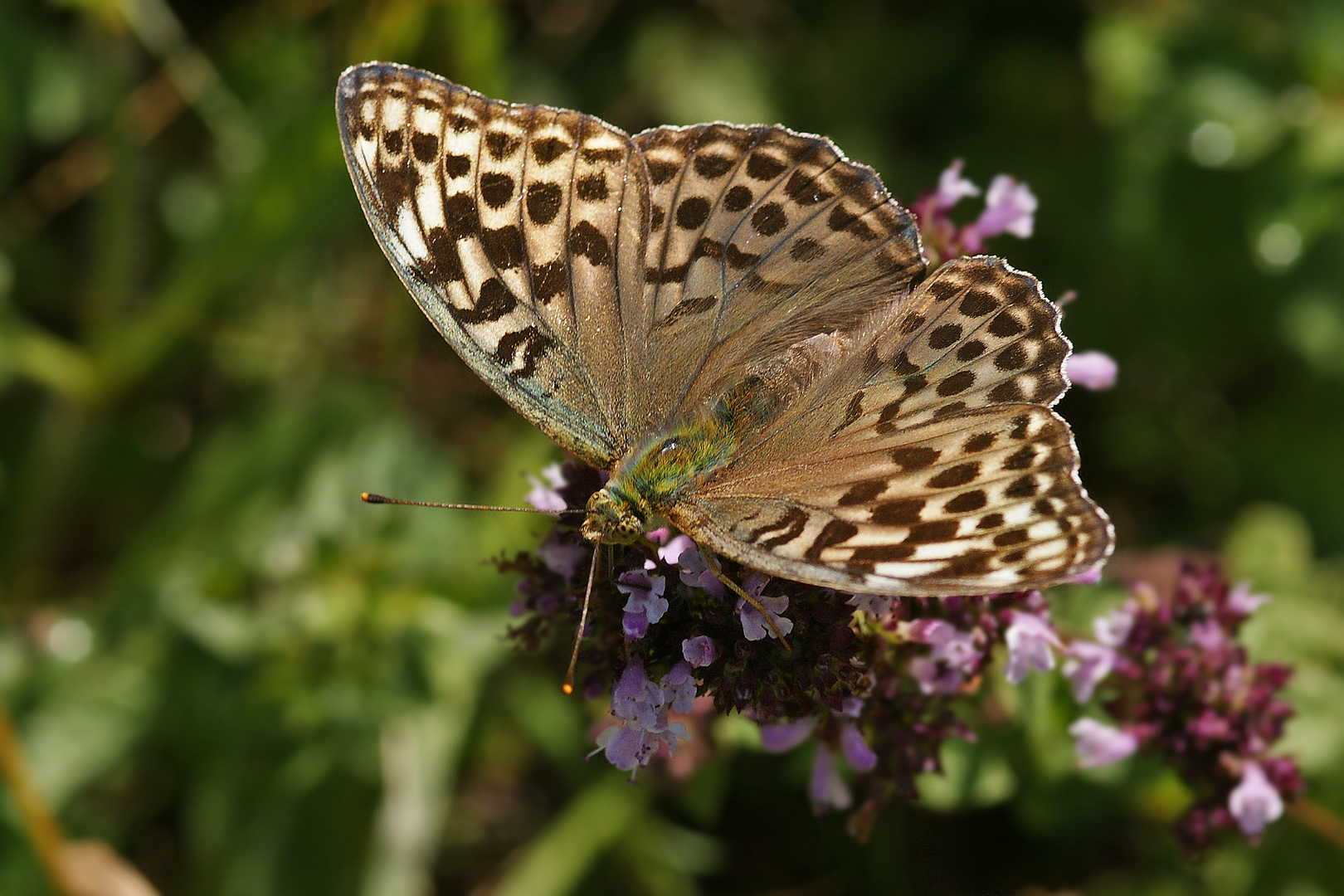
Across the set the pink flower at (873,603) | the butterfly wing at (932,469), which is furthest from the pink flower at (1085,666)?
the butterfly wing at (932,469)

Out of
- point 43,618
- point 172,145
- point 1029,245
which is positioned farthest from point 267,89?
point 1029,245

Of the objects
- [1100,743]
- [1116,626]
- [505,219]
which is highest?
[505,219]

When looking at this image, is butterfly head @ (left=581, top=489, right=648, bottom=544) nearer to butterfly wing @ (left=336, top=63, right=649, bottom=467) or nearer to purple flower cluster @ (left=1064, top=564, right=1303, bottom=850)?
butterfly wing @ (left=336, top=63, right=649, bottom=467)

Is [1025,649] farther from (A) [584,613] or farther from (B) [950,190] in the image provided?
(B) [950,190]

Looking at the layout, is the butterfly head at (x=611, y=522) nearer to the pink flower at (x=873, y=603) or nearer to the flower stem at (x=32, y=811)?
the pink flower at (x=873, y=603)

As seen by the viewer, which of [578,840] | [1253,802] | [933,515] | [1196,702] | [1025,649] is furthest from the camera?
[578,840]

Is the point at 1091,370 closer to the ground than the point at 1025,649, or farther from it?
farther from it

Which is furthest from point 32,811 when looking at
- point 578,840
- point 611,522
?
point 611,522
